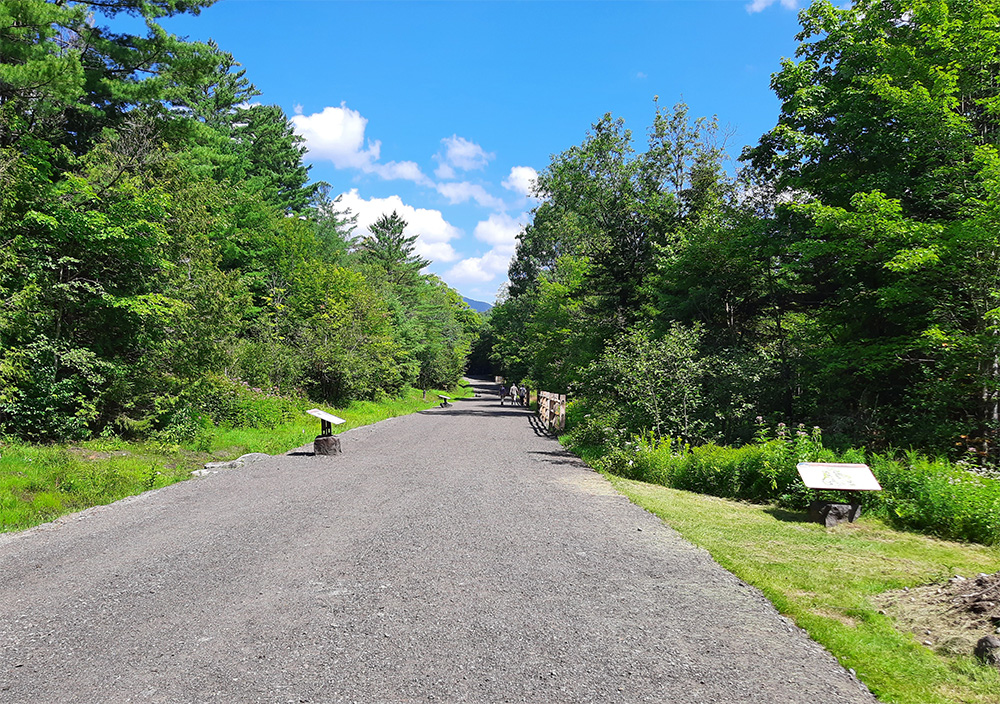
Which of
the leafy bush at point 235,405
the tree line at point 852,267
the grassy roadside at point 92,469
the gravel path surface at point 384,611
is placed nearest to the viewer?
the gravel path surface at point 384,611

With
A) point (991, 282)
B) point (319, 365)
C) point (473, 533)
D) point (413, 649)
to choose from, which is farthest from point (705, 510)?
point (319, 365)

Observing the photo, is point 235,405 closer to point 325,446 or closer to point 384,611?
point 325,446

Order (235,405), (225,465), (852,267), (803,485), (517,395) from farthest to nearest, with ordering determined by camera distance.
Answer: (517,395)
(235,405)
(852,267)
(225,465)
(803,485)

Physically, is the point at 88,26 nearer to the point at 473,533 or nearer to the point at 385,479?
the point at 385,479

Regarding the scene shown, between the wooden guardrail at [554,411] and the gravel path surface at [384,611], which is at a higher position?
the wooden guardrail at [554,411]

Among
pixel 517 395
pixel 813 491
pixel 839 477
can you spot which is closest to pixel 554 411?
pixel 813 491

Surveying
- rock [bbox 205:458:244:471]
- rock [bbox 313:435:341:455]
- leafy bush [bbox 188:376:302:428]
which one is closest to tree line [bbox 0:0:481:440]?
leafy bush [bbox 188:376:302:428]

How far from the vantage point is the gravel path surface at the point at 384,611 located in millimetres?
3260

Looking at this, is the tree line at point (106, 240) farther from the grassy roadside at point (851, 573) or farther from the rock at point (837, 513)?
the rock at point (837, 513)

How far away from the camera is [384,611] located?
4297mm

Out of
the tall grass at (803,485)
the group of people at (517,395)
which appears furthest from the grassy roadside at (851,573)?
the group of people at (517,395)

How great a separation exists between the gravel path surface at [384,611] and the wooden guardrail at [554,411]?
492 inches

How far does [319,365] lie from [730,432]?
19.5 m

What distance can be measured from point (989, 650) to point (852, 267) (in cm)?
1179
